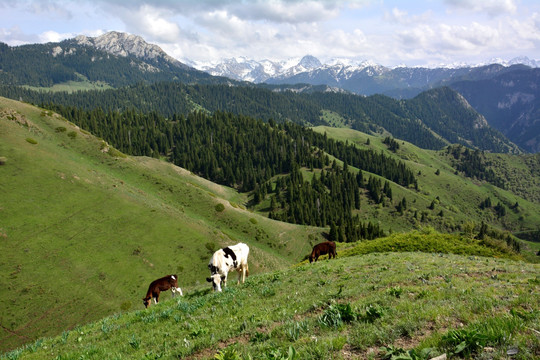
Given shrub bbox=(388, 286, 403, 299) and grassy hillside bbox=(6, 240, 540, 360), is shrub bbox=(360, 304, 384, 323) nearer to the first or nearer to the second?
grassy hillside bbox=(6, 240, 540, 360)

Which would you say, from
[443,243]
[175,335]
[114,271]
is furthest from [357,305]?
[114,271]

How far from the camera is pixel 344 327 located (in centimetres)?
795

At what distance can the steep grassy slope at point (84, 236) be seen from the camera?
38.4m

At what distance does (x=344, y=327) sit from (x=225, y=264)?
15.6 meters

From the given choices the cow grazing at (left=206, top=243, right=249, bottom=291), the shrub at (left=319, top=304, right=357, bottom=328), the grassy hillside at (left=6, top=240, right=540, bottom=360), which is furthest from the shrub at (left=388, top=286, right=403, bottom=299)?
the cow grazing at (left=206, top=243, right=249, bottom=291)

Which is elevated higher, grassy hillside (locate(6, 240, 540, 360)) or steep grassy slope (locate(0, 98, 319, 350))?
grassy hillside (locate(6, 240, 540, 360))

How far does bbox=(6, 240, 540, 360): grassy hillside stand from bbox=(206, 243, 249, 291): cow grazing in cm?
563

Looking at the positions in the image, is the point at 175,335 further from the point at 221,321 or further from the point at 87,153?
the point at 87,153

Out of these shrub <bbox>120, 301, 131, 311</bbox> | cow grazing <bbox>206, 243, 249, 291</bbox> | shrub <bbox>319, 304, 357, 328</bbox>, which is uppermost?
shrub <bbox>319, 304, 357, 328</bbox>

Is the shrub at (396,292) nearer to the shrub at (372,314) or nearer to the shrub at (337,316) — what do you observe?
the shrub at (372,314)

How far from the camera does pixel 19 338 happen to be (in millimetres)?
32500

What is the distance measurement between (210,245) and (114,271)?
63.6 feet

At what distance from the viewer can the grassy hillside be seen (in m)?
6.02

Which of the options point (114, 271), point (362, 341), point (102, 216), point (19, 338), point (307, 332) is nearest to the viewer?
point (362, 341)
